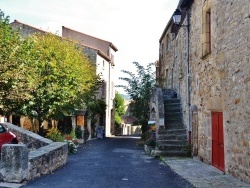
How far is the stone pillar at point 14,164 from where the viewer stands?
6.98 meters

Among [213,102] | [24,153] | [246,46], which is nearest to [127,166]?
[213,102]

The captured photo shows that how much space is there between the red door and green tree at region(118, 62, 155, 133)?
11.1 metres

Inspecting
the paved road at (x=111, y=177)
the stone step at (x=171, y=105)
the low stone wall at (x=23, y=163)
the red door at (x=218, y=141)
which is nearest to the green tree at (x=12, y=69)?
the paved road at (x=111, y=177)

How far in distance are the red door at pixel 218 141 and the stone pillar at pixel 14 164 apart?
521 cm

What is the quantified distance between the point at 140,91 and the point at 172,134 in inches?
304

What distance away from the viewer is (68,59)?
17984 mm

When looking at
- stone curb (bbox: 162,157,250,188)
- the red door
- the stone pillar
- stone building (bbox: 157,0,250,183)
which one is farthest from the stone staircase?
the stone pillar

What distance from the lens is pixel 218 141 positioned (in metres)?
9.32

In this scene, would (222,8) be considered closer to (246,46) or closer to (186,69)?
(246,46)

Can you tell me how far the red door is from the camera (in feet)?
29.7

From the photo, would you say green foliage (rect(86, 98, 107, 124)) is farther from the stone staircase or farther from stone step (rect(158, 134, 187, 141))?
stone step (rect(158, 134, 187, 141))

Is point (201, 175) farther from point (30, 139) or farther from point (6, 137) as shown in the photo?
point (6, 137)

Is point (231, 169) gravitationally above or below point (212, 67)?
below

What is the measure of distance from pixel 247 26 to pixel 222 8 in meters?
1.85
